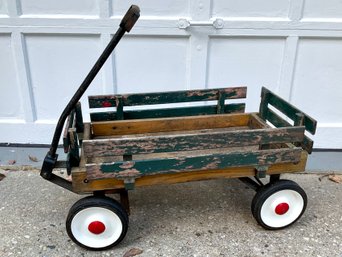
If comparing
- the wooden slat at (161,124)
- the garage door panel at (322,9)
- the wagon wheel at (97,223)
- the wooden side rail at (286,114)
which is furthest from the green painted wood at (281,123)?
the wagon wheel at (97,223)

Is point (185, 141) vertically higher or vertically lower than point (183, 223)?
higher

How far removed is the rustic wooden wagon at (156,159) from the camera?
2043mm

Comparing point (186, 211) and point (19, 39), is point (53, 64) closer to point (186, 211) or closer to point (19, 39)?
point (19, 39)

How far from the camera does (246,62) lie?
3.26 meters

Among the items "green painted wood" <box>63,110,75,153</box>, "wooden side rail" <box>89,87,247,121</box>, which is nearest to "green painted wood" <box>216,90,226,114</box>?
"wooden side rail" <box>89,87,247,121</box>

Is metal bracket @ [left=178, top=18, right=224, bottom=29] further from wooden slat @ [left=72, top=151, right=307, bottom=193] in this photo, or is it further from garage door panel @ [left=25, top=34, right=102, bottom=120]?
wooden slat @ [left=72, top=151, right=307, bottom=193]

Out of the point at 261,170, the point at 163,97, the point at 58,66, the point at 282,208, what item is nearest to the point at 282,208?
the point at 282,208

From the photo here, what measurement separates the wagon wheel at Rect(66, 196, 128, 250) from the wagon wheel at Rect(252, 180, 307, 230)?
87 cm

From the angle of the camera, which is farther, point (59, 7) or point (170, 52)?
point (170, 52)

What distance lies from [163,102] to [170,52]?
766 mm

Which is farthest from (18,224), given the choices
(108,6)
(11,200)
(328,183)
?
(328,183)

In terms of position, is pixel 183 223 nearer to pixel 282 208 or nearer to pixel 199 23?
pixel 282 208

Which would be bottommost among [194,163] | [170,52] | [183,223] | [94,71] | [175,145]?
[183,223]

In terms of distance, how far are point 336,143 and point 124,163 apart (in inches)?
94.3
